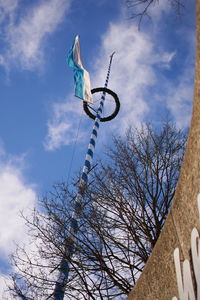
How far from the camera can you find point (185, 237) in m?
2.49

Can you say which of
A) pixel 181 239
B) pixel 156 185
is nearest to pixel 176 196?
pixel 181 239

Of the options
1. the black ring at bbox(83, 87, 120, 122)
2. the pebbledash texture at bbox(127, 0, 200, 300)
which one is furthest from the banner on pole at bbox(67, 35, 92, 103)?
the pebbledash texture at bbox(127, 0, 200, 300)

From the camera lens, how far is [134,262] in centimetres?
743

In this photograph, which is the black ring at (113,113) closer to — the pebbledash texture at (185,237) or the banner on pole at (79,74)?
the banner on pole at (79,74)

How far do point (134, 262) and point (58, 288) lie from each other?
6.50ft

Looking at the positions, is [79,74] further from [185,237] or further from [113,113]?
[185,237]

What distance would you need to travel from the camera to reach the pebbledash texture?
2.27 metres

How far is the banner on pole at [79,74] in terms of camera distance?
1479 cm

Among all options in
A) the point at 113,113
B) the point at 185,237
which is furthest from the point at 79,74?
the point at 185,237

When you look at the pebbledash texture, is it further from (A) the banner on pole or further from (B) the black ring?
(B) the black ring

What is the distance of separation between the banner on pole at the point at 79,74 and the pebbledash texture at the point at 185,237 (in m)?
12.0

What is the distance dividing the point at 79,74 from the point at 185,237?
13982mm

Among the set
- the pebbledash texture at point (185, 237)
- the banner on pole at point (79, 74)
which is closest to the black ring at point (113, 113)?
the banner on pole at point (79, 74)

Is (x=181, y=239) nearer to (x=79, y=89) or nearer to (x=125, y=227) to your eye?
(x=125, y=227)
